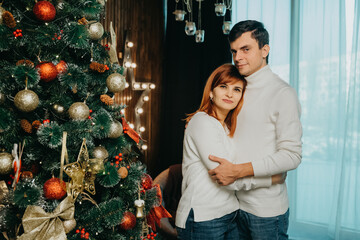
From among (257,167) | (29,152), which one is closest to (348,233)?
(257,167)

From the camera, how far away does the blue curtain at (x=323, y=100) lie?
9.73ft

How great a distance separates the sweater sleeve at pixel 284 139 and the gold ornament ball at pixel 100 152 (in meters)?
0.70

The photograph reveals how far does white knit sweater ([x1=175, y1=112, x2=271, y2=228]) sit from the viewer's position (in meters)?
1.52

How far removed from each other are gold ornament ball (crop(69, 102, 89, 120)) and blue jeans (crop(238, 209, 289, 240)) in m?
0.95

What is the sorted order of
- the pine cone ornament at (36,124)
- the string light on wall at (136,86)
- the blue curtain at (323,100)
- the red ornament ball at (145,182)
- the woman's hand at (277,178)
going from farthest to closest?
the string light on wall at (136,86) < the blue curtain at (323,100) < the woman's hand at (277,178) < the red ornament ball at (145,182) < the pine cone ornament at (36,124)

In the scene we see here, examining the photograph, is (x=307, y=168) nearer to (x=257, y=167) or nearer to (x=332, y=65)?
(x=332, y=65)

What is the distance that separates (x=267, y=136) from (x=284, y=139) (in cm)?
9

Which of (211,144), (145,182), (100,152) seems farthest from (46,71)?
(211,144)

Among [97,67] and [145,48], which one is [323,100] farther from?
[97,67]

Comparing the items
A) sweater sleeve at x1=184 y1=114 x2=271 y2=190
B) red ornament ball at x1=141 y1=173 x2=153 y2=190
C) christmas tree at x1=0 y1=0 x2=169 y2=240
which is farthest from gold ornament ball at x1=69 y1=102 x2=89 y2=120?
sweater sleeve at x1=184 y1=114 x2=271 y2=190

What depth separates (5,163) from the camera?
3.72 ft

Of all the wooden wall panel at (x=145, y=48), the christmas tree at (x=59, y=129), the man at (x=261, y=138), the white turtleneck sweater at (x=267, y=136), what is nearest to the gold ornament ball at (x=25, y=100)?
the christmas tree at (x=59, y=129)

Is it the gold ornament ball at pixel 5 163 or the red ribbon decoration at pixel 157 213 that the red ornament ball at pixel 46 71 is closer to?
the gold ornament ball at pixel 5 163

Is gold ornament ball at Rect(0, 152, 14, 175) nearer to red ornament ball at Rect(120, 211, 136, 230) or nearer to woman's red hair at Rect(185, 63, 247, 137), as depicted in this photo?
red ornament ball at Rect(120, 211, 136, 230)
